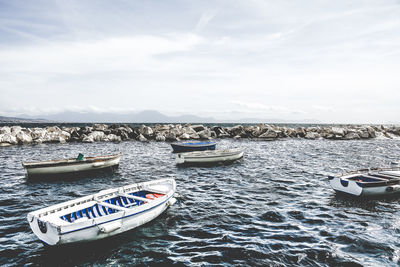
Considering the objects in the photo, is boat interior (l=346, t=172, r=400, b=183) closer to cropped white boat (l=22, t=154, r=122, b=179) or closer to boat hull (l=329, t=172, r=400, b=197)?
boat hull (l=329, t=172, r=400, b=197)

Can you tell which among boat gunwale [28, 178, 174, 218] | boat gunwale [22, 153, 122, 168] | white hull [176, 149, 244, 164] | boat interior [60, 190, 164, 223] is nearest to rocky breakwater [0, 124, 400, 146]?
white hull [176, 149, 244, 164]

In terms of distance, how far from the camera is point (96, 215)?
11.2m

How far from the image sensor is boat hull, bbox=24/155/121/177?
21.1 meters

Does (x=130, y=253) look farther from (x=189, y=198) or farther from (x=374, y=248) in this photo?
(x=374, y=248)

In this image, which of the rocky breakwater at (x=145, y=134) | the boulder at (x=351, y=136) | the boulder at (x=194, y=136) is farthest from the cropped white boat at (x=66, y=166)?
the boulder at (x=351, y=136)

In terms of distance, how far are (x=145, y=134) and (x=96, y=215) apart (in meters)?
46.1

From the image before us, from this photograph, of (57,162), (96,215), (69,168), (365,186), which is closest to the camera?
(96,215)

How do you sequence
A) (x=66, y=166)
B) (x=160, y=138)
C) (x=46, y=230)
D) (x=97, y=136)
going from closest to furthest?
(x=46, y=230) < (x=66, y=166) < (x=97, y=136) < (x=160, y=138)

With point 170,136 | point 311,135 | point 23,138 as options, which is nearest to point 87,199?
point 23,138

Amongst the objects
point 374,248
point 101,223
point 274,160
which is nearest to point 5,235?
point 101,223

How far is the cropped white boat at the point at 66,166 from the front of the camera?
2109 cm

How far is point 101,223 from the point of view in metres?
9.57

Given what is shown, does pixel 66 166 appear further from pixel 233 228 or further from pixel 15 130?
pixel 15 130

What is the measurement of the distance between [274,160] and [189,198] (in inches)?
693
